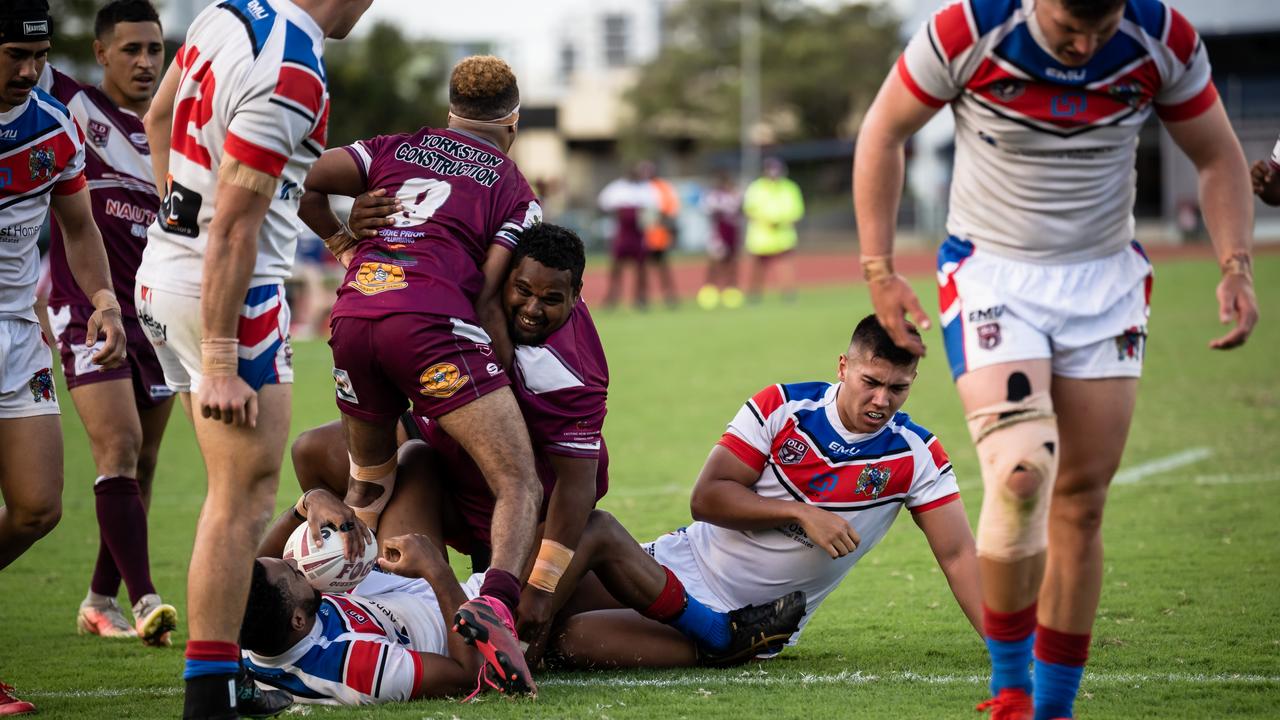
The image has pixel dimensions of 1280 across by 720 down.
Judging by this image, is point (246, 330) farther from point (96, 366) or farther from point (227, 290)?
point (96, 366)

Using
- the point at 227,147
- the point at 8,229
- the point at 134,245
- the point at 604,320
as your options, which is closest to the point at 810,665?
the point at 227,147

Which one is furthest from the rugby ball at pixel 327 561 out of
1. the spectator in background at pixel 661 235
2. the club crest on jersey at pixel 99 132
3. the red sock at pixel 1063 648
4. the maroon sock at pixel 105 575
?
the spectator in background at pixel 661 235

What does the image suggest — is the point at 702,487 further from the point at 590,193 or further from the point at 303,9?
the point at 590,193

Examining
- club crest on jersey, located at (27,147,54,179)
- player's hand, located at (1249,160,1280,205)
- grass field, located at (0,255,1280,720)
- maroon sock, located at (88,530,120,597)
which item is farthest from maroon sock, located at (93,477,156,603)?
player's hand, located at (1249,160,1280,205)

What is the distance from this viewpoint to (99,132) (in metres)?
6.18

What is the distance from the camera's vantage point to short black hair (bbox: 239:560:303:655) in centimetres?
422

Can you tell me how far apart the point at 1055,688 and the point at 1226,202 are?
1.48m

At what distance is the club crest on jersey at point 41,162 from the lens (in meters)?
4.77

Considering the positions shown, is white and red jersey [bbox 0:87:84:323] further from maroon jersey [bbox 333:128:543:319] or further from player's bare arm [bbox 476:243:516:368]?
player's bare arm [bbox 476:243:516:368]

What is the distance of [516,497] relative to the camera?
15.3 feet

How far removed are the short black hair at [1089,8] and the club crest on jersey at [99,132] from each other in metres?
4.43

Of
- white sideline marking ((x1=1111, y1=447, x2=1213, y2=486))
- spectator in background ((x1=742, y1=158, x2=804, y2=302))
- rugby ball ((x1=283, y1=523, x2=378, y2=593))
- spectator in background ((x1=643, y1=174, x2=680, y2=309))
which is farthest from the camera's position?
spectator in background ((x1=742, y1=158, x2=804, y2=302))

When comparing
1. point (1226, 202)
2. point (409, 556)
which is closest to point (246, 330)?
point (409, 556)

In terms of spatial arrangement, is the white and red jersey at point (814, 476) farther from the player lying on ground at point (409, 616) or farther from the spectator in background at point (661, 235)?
the spectator in background at point (661, 235)
